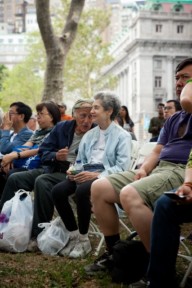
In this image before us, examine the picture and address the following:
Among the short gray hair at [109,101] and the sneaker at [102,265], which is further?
the short gray hair at [109,101]

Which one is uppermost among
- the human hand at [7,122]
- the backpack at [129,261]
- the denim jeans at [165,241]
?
the human hand at [7,122]

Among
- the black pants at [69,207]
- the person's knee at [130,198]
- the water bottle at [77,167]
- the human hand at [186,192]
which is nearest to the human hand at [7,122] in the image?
the water bottle at [77,167]

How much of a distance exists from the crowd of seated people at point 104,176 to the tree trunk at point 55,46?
547 cm

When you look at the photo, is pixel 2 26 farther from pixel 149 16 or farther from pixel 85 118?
pixel 85 118

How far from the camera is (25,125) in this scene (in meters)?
5.86

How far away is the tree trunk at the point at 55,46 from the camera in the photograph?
10.9 metres

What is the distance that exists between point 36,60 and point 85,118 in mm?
36693

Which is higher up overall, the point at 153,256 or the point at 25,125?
the point at 25,125

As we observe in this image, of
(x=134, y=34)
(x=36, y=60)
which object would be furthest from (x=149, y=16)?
(x=36, y=60)

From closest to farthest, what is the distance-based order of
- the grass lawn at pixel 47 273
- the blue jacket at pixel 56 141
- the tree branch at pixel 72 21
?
the grass lawn at pixel 47 273
the blue jacket at pixel 56 141
the tree branch at pixel 72 21

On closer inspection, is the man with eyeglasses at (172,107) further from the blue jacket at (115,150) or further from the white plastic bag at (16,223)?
the white plastic bag at (16,223)

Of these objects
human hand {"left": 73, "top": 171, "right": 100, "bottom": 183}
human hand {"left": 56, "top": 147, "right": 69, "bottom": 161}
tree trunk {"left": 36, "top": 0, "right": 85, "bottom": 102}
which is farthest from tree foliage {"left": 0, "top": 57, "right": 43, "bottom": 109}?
human hand {"left": 73, "top": 171, "right": 100, "bottom": 183}

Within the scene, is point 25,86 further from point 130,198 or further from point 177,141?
point 130,198

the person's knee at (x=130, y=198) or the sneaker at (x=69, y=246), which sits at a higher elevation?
the person's knee at (x=130, y=198)
